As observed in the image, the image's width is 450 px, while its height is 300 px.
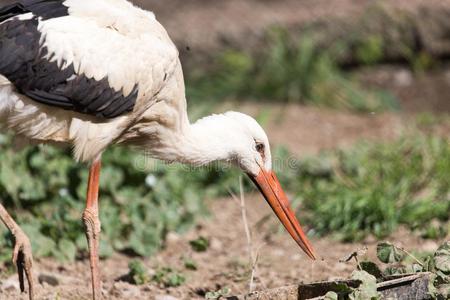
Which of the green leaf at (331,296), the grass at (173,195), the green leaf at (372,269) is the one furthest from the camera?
the grass at (173,195)

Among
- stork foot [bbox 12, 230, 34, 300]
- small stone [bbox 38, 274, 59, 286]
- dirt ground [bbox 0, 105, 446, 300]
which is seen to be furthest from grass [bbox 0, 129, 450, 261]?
stork foot [bbox 12, 230, 34, 300]

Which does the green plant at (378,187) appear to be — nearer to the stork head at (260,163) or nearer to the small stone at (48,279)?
the stork head at (260,163)

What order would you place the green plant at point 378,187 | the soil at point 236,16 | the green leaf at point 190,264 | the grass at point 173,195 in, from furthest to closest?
Answer: the soil at point 236,16
the green plant at point 378,187
the grass at point 173,195
the green leaf at point 190,264

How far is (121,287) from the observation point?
511 centimetres

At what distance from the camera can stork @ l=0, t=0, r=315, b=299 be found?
14.9ft

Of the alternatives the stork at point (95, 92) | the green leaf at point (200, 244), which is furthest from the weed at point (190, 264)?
the stork at point (95, 92)

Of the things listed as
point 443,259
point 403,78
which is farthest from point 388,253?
point 403,78

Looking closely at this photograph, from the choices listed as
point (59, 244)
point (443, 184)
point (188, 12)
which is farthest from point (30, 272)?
point (188, 12)

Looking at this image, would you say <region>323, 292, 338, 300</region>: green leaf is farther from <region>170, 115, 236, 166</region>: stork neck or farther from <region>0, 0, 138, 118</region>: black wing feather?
<region>0, 0, 138, 118</region>: black wing feather

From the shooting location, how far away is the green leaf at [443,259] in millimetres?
4098

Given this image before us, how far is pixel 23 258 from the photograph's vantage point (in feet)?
15.4

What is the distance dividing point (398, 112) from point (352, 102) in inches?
19.2

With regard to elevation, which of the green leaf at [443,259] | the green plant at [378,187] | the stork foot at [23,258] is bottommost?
the green plant at [378,187]

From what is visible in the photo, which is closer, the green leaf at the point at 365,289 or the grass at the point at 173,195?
the green leaf at the point at 365,289
